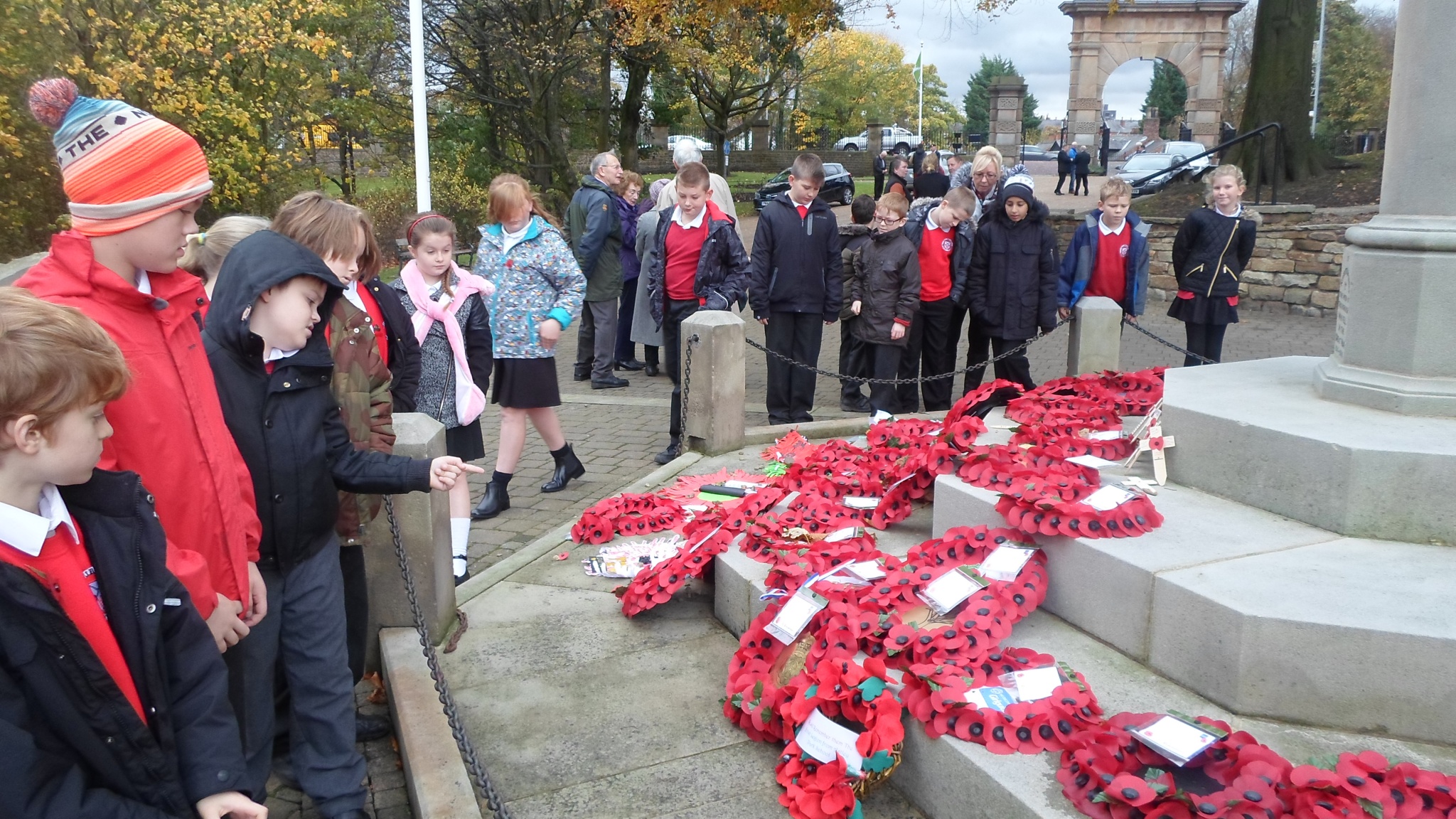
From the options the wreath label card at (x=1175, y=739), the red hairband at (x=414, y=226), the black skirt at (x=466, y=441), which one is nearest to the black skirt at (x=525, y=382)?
the black skirt at (x=466, y=441)

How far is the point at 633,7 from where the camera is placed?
2023 centimetres

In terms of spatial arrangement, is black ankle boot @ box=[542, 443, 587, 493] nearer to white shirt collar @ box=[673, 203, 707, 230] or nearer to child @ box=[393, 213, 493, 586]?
child @ box=[393, 213, 493, 586]

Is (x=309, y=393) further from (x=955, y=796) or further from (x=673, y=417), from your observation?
(x=673, y=417)

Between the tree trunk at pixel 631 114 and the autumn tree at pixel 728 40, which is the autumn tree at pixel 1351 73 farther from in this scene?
the tree trunk at pixel 631 114

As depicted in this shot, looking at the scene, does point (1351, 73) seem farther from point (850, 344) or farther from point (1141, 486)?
point (1141, 486)

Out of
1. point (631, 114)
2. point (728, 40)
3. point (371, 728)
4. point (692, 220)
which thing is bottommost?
point (371, 728)

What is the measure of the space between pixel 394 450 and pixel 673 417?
139 inches

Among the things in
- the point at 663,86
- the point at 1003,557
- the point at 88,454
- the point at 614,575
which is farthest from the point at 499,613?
the point at 663,86

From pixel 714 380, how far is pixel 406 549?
2.93 m

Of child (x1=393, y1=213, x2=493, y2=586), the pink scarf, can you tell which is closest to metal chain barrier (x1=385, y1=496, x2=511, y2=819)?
child (x1=393, y1=213, x2=493, y2=586)

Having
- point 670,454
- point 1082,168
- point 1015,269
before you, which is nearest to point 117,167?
point 670,454

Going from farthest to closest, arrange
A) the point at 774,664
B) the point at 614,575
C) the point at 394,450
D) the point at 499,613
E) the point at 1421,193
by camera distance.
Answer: the point at 614,575 < the point at 499,613 < the point at 1421,193 < the point at 394,450 < the point at 774,664

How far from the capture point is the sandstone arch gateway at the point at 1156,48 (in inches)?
1411

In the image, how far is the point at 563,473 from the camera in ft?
21.7
